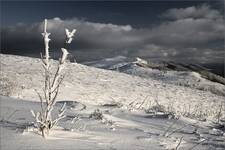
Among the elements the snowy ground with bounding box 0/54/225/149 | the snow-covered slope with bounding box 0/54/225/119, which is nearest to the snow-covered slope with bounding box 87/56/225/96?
the snow-covered slope with bounding box 0/54/225/119

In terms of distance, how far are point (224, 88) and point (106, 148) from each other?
18.3 meters

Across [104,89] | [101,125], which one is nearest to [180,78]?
[104,89]

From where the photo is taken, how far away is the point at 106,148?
3883mm

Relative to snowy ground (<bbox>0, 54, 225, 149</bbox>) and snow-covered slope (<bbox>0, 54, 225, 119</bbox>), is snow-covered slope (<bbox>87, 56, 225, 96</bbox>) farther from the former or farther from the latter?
snowy ground (<bbox>0, 54, 225, 149</bbox>)

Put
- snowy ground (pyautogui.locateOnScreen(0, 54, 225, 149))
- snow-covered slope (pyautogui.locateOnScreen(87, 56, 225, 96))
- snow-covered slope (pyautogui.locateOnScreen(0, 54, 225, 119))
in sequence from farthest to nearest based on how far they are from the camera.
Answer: snow-covered slope (pyautogui.locateOnScreen(87, 56, 225, 96)) < snow-covered slope (pyautogui.locateOnScreen(0, 54, 225, 119)) < snowy ground (pyautogui.locateOnScreen(0, 54, 225, 149))

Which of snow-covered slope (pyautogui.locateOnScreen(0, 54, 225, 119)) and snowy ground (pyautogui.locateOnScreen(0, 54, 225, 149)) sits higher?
snow-covered slope (pyautogui.locateOnScreen(0, 54, 225, 119))

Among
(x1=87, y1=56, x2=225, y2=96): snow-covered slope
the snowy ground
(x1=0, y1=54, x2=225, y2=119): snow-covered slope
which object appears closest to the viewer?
the snowy ground

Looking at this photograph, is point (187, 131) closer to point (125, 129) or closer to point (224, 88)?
point (125, 129)

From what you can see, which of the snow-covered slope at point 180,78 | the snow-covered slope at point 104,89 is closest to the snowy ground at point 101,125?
the snow-covered slope at point 104,89

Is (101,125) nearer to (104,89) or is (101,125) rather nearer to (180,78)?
(104,89)

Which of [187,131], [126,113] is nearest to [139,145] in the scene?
[187,131]

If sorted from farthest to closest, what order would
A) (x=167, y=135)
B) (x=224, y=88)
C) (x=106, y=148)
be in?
(x=224, y=88)
(x=167, y=135)
(x=106, y=148)

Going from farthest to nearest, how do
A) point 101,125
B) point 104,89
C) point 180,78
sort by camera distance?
point 180,78 → point 104,89 → point 101,125

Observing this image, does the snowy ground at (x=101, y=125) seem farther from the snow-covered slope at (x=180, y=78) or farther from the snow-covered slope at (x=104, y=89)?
the snow-covered slope at (x=180, y=78)
